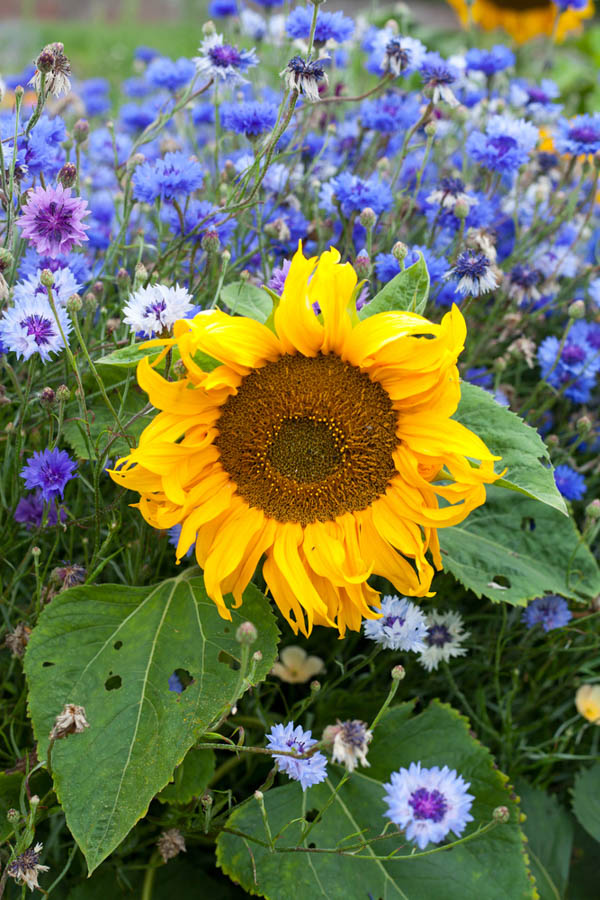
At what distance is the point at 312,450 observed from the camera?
1143 mm

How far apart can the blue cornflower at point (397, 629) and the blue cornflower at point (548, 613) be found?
328mm

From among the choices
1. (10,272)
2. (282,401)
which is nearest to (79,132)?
(10,272)

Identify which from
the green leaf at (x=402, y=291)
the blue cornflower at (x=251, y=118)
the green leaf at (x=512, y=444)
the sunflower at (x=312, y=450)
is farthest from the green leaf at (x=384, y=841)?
the blue cornflower at (x=251, y=118)

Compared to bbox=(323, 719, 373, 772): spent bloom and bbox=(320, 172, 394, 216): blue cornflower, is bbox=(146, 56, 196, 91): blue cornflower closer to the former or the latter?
bbox=(320, 172, 394, 216): blue cornflower

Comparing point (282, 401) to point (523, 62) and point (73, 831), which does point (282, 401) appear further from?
point (523, 62)

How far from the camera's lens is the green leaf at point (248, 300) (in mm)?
1249

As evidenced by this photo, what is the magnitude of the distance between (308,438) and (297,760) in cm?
39

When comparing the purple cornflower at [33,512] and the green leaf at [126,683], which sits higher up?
the purple cornflower at [33,512]

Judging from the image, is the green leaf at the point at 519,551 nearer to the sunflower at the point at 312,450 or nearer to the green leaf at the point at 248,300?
the sunflower at the point at 312,450

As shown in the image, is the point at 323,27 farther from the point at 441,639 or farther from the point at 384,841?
the point at 384,841

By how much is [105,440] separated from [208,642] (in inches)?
12.9

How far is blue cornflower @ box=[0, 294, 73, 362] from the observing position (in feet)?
3.82

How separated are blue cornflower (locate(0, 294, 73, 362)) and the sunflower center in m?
0.26

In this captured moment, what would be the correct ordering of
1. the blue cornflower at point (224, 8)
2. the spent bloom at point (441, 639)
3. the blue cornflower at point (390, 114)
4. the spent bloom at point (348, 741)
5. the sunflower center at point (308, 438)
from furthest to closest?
the blue cornflower at point (224, 8) < the blue cornflower at point (390, 114) < the spent bloom at point (441, 639) < the sunflower center at point (308, 438) < the spent bloom at point (348, 741)
